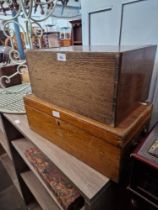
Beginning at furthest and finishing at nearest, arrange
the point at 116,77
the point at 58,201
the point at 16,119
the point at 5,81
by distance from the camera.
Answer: the point at 5,81, the point at 16,119, the point at 58,201, the point at 116,77

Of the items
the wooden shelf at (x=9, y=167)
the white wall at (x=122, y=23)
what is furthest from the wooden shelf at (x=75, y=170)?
the wooden shelf at (x=9, y=167)

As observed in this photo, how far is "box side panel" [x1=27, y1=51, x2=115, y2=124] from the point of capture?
0.37 metres

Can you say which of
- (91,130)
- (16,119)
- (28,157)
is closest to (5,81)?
(16,119)

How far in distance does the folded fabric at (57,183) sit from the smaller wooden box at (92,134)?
119 millimetres

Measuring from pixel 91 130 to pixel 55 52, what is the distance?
0.25m

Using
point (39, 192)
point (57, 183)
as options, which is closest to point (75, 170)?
point (57, 183)

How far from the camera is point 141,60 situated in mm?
427

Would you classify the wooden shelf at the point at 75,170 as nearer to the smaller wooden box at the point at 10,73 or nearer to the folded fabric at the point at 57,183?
the folded fabric at the point at 57,183

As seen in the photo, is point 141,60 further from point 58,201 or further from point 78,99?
point 58,201

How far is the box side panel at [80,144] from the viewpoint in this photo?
0.43m

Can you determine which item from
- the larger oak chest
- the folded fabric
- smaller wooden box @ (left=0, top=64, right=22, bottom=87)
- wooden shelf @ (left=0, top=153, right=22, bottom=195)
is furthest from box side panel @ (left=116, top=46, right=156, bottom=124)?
wooden shelf @ (left=0, top=153, right=22, bottom=195)

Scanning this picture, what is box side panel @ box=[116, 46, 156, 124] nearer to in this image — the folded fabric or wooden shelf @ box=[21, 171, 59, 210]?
the folded fabric

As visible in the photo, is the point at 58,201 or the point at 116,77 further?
the point at 58,201

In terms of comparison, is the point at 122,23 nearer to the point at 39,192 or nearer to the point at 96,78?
the point at 96,78
